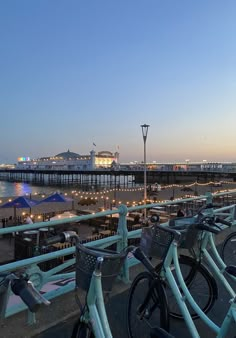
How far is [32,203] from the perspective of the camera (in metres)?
16.5

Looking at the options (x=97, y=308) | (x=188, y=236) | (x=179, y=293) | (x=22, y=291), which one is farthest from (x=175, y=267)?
(x=22, y=291)

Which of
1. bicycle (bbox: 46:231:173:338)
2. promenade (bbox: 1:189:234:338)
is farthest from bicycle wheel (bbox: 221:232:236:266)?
bicycle (bbox: 46:231:173:338)

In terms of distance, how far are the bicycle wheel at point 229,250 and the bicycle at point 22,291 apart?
3751 millimetres

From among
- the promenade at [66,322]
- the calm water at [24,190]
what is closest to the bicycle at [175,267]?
the promenade at [66,322]

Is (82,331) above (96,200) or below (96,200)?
above

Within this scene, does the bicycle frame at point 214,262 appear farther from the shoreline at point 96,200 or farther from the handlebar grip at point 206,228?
the shoreline at point 96,200

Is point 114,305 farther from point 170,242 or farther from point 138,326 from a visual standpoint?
point 170,242

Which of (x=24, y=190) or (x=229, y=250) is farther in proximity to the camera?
(x=24, y=190)

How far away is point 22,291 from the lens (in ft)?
4.38

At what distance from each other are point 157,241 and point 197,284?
0.81m

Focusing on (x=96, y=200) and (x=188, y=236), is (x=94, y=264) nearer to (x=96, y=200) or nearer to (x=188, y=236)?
(x=188, y=236)

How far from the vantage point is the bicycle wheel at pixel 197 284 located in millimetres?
2789

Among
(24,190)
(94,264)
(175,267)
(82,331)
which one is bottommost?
(24,190)

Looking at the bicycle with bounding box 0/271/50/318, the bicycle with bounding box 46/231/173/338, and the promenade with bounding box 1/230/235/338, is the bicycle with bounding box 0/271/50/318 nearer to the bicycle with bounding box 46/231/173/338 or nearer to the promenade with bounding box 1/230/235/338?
the bicycle with bounding box 46/231/173/338
